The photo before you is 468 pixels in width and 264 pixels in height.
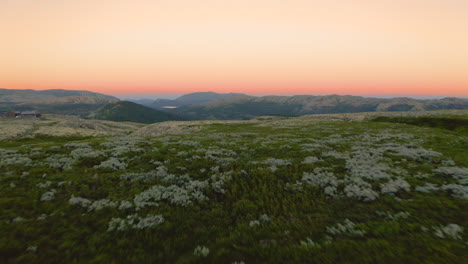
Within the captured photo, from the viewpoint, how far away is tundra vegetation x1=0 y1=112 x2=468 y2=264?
608 cm

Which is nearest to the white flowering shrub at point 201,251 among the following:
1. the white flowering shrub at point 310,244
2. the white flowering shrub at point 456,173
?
the white flowering shrub at point 310,244

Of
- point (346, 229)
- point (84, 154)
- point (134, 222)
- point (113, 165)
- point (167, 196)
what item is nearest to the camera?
point (346, 229)

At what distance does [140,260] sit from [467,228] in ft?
39.2

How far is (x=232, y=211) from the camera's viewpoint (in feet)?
30.6

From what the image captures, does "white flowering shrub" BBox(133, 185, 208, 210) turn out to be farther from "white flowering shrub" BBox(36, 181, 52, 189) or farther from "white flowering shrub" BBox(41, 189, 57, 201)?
"white flowering shrub" BBox(36, 181, 52, 189)

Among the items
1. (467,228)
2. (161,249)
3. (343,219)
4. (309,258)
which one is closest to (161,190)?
(161,249)

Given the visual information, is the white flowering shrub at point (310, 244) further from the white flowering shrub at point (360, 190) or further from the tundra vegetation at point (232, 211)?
the white flowering shrub at point (360, 190)

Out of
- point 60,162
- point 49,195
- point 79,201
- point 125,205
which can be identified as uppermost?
point 60,162

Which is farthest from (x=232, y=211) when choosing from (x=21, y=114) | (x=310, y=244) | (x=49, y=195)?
(x=21, y=114)

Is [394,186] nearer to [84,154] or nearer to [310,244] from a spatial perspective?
[310,244]

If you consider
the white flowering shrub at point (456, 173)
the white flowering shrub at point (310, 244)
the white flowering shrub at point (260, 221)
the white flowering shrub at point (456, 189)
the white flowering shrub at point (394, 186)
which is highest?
the white flowering shrub at point (456, 173)

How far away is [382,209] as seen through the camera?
8.70 meters

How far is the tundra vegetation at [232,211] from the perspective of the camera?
6078 mm

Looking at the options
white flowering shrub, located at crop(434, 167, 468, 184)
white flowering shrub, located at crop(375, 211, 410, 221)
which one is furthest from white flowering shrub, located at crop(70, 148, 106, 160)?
white flowering shrub, located at crop(434, 167, 468, 184)
